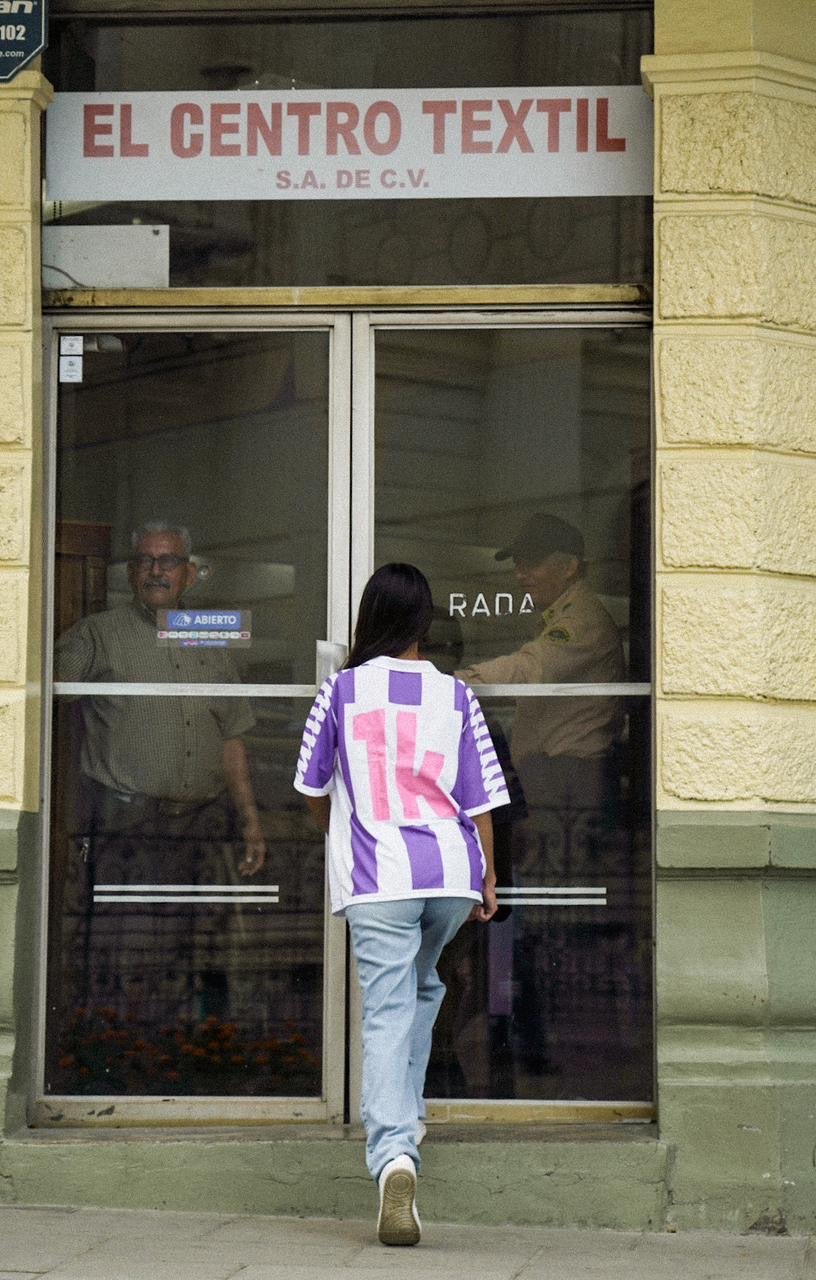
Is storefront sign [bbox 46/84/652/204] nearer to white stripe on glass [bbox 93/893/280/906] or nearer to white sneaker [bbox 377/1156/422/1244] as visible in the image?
white stripe on glass [bbox 93/893/280/906]

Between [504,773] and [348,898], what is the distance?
1111 mm

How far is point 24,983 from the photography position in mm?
6578

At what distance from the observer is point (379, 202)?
681 cm

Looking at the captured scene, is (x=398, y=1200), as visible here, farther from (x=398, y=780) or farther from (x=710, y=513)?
(x=710, y=513)

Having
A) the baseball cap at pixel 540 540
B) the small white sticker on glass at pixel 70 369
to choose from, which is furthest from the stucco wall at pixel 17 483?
the baseball cap at pixel 540 540

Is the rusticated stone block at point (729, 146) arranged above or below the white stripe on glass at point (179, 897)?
above

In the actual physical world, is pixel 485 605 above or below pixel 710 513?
below

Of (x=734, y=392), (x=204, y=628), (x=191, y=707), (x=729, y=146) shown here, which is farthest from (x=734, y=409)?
(x=191, y=707)

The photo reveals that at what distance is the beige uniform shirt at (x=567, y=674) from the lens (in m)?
6.73

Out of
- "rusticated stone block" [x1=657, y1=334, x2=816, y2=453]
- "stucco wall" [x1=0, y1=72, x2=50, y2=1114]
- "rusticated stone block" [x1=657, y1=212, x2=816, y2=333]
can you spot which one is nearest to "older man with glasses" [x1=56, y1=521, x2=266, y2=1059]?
"stucco wall" [x1=0, y1=72, x2=50, y2=1114]

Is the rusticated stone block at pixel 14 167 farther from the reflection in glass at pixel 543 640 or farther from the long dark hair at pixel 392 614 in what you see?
the long dark hair at pixel 392 614

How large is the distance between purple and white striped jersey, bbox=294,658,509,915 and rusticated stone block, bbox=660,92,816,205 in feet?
6.49

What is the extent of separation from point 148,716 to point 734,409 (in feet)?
7.62

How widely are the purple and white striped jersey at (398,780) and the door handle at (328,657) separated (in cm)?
74
